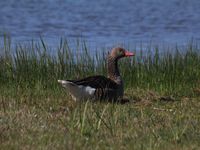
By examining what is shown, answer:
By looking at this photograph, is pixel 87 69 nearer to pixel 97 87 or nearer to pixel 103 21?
pixel 97 87

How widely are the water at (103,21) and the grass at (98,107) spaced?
19.8 ft

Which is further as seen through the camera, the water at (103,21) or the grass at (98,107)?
the water at (103,21)

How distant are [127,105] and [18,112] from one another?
6.17ft

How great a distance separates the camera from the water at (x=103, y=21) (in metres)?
23.8

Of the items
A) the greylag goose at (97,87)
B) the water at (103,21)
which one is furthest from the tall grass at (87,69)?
the water at (103,21)

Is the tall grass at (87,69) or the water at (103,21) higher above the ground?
the tall grass at (87,69)

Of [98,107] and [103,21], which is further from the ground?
[98,107]

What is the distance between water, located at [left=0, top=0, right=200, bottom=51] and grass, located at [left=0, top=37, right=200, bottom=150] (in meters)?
6.03

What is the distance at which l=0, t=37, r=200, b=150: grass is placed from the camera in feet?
Result: 24.0

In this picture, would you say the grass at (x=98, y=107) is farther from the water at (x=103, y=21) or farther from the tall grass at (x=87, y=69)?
the water at (x=103, y=21)

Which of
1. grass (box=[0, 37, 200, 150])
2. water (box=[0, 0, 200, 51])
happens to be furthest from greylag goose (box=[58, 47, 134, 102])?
water (box=[0, 0, 200, 51])

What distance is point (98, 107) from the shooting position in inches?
372

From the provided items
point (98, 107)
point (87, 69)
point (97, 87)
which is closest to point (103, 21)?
point (87, 69)

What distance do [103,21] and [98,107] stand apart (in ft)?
68.9
